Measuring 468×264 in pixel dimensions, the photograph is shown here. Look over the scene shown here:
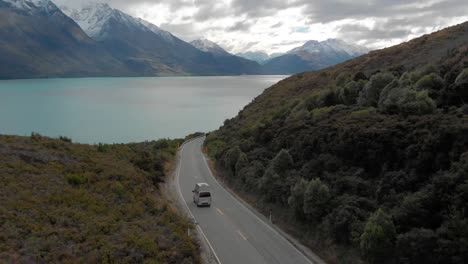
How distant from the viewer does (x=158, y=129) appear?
84.9 metres

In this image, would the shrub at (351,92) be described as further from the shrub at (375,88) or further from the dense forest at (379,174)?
the shrub at (375,88)

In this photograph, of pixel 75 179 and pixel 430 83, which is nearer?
pixel 75 179

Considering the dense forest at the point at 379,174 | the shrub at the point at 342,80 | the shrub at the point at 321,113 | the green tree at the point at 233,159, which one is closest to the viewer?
the dense forest at the point at 379,174

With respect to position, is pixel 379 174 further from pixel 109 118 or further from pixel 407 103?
pixel 109 118

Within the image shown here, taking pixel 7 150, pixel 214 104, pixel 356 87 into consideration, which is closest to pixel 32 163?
pixel 7 150

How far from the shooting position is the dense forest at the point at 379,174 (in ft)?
41.2

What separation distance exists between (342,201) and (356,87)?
1688 centimetres

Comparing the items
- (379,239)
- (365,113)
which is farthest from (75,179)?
(365,113)

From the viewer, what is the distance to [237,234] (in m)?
19.0

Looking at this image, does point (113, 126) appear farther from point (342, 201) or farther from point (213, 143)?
point (342, 201)

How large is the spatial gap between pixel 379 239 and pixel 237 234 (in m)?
8.02

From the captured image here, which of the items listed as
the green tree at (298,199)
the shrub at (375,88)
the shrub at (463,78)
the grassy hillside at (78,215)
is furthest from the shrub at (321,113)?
the grassy hillside at (78,215)

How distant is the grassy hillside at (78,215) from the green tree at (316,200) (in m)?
5.41

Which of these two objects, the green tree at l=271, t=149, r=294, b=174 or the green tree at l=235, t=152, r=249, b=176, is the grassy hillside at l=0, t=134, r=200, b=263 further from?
the green tree at l=271, t=149, r=294, b=174
